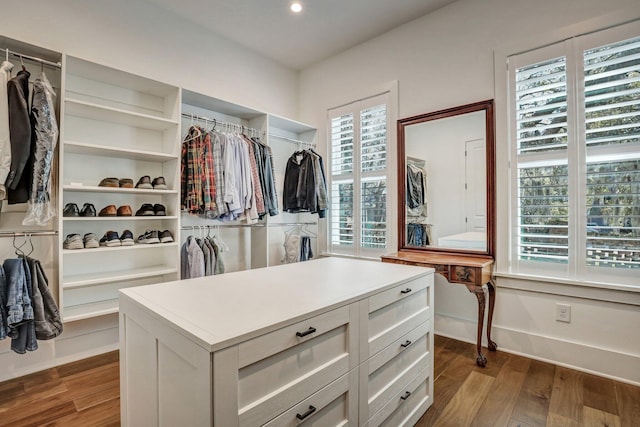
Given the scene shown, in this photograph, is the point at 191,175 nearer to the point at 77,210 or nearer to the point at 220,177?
the point at 220,177

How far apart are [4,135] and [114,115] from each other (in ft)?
2.29

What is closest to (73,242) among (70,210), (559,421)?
(70,210)

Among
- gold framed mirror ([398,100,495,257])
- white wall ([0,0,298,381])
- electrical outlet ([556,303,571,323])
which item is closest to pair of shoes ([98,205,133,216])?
white wall ([0,0,298,381])

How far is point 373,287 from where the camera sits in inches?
54.0

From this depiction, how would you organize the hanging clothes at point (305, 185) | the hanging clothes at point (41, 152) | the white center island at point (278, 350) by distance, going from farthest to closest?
the hanging clothes at point (305, 185)
the hanging clothes at point (41, 152)
the white center island at point (278, 350)

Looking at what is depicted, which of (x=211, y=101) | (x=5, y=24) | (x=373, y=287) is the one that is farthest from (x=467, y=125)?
(x=5, y=24)

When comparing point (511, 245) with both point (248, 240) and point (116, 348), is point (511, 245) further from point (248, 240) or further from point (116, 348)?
point (116, 348)

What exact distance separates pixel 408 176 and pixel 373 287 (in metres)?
1.94

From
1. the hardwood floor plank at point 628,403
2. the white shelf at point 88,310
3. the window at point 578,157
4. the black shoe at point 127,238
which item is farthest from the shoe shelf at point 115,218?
the hardwood floor plank at point 628,403

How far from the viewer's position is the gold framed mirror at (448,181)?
103 inches

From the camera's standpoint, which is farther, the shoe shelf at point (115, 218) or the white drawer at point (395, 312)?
the shoe shelf at point (115, 218)

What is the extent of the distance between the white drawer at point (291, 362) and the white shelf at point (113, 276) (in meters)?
1.86

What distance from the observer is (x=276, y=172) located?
3.87m

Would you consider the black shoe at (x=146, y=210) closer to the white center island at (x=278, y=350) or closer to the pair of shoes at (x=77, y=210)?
the pair of shoes at (x=77, y=210)
